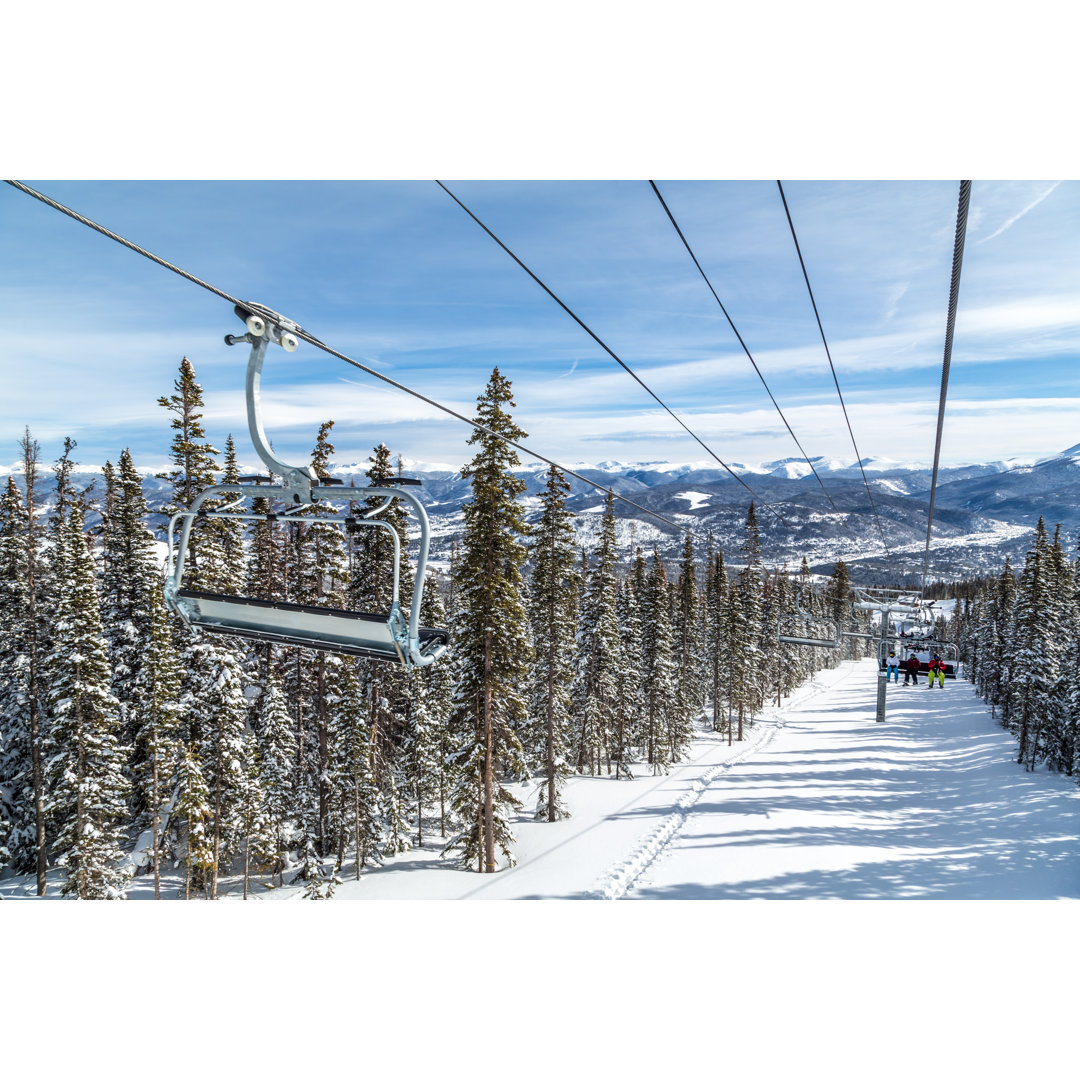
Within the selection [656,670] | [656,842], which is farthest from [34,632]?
[656,670]

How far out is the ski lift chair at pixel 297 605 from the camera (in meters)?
3.67

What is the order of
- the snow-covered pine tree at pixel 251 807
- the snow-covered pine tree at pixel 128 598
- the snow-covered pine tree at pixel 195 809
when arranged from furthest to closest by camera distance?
the snow-covered pine tree at pixel 128 598 → the snow-covered pine tree at pixel 251 807 → the snow-covered pine tree at pixel 195 809

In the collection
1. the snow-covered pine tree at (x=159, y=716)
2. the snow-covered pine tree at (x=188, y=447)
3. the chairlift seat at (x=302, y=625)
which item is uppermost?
the snow-covered pine tree at (x=188, y=447)

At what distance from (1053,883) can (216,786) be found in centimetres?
2314

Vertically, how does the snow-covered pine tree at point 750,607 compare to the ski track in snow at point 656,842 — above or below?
above

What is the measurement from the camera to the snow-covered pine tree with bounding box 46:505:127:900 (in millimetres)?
17484

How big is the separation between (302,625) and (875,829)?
2330cm

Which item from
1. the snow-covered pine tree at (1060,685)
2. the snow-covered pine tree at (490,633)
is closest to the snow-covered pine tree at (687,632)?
the snow-covered pine tree at (1060,685)

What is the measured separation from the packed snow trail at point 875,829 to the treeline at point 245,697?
21.3 feet

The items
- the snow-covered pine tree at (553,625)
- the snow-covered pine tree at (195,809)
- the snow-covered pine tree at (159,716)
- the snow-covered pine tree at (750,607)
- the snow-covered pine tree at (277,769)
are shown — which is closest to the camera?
the snow-covered pine tree at (195,809)

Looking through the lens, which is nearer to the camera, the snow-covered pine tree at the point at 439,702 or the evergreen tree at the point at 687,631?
the snow-covered pine tree at the point at 439,702

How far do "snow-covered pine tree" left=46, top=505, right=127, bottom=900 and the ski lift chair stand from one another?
1620cm

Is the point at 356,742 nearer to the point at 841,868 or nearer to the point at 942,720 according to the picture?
the point at 841,868

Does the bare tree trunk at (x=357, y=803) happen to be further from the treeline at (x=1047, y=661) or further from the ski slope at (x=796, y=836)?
the treeline at (x=1047, y=661)
